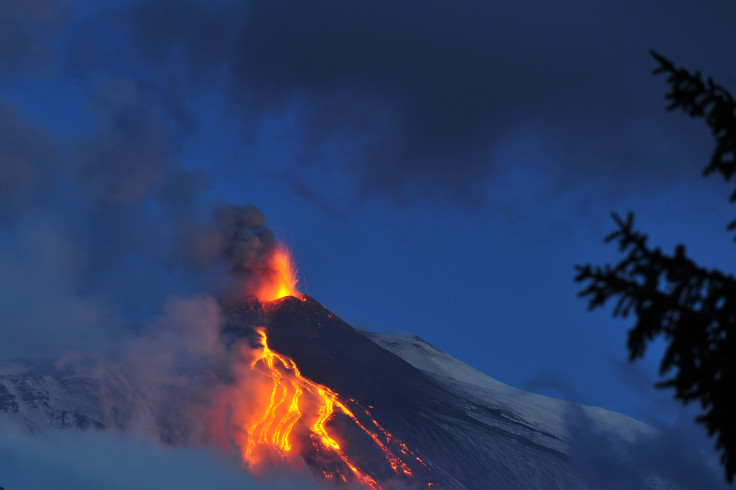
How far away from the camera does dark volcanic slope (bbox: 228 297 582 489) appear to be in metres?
93.4

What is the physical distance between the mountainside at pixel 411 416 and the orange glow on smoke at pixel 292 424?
0.84m

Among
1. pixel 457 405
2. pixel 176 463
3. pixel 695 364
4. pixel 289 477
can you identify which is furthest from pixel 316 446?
pixel 695 364

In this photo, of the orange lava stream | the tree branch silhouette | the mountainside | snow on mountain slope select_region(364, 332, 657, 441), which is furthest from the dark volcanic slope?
the tree branch silhouette

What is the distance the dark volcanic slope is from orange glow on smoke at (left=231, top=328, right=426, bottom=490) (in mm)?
1418

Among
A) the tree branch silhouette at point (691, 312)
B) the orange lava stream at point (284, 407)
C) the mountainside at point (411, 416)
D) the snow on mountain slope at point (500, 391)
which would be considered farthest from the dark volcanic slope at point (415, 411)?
the tree branch silhouette at point (691, 312)

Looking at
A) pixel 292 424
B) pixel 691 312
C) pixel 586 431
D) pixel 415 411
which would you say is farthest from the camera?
pixel 586 431

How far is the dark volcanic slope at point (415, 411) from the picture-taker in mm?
93375

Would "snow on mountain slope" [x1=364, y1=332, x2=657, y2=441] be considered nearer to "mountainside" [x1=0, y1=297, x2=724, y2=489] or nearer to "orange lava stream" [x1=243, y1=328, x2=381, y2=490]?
"mountainside" [x1=0, y1=297, x2=724, y2=489]

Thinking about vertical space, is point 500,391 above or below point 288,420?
above

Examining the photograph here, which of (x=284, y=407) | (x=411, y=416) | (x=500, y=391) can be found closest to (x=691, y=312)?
(x=411, y=416)

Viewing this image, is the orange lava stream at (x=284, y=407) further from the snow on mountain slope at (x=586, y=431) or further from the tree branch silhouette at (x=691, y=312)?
the tree branch silhouette at (x=691, y=312)

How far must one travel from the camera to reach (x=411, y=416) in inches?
3967

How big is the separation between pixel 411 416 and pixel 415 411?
5.94 ft

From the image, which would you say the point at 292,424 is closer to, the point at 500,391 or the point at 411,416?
the point at 411,416
